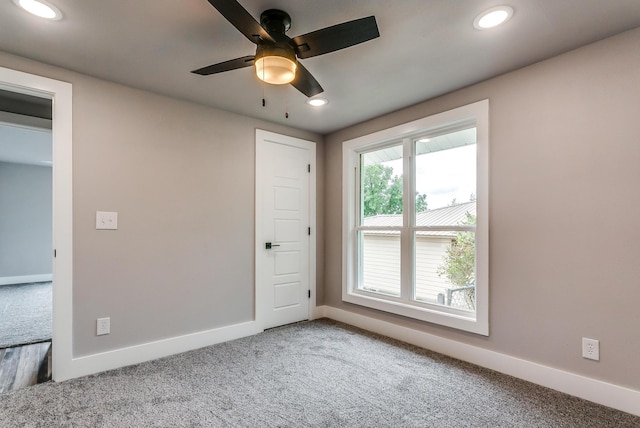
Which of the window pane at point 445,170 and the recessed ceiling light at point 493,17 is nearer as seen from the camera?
the recessed ceiling light at point 493,17

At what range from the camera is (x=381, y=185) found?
3650 mm

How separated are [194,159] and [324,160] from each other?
167 cm

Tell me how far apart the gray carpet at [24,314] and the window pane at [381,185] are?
363 centimetres

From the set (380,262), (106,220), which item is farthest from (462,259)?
(106,220)

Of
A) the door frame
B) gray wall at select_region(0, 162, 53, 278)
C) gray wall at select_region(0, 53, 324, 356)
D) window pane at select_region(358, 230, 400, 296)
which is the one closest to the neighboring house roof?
window pane at select_region(358, 230, 400, 296)

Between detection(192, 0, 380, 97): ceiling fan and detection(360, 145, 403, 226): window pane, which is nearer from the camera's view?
detection(192, 0, 380, 97): ceiling fan

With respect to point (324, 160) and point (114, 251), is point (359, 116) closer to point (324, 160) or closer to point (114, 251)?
point (324, 160)

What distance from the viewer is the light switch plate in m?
2.58

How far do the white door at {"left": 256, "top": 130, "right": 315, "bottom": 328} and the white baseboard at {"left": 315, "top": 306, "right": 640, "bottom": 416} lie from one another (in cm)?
92

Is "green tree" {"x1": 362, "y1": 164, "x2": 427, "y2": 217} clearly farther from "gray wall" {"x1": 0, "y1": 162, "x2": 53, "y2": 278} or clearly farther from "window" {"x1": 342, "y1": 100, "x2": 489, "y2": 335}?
"gray wall" {"x1": 0, "y1": 162, "x2": 53, "y2": 278}

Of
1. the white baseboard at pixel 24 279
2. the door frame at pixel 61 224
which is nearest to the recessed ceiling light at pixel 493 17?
the door frame at pixel 61 224

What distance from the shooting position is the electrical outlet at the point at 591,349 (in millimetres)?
2078

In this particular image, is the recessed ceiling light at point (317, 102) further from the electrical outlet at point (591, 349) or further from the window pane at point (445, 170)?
the electrical outlet at point (591, 349)

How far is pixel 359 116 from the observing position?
3.50 m
